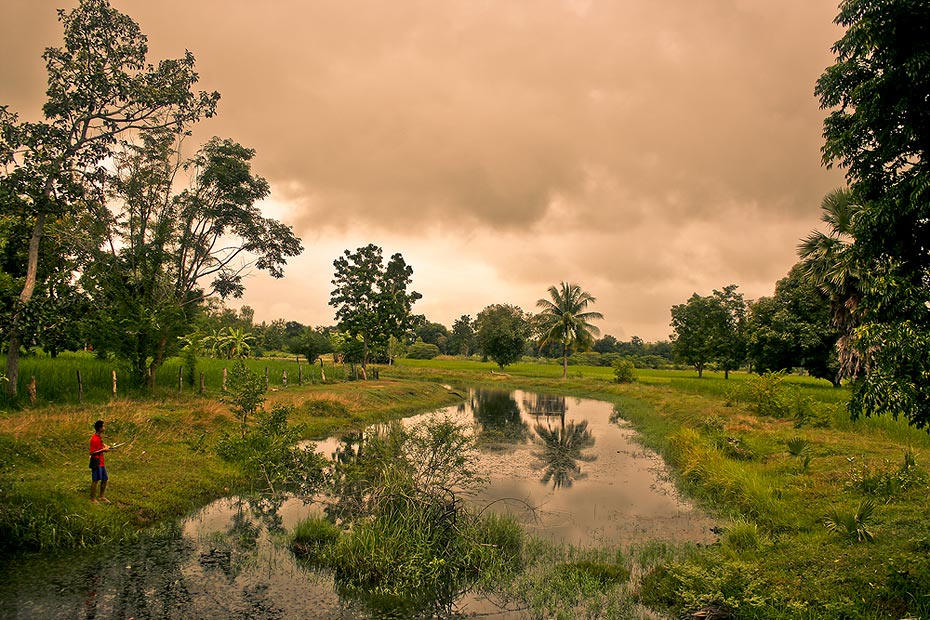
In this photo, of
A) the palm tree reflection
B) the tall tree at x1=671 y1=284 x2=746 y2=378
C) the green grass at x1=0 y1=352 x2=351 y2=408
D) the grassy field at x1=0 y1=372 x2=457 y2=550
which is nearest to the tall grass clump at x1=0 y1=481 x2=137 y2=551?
the grassy field at x1=0 y1=372 x2=457 y2=550

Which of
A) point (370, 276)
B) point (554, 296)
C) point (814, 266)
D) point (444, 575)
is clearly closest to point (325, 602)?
point (444, 575)

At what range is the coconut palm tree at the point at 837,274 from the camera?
21.3 m

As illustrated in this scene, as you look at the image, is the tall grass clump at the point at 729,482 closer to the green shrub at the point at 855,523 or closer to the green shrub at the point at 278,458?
the green shrub at the point at 855,523

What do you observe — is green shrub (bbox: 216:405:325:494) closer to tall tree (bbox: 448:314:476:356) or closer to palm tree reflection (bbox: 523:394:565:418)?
palm tree reflection (bbox: 523:394:565:418)

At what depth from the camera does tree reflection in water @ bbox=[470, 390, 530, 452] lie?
68.6 feet

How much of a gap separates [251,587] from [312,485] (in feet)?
10.3

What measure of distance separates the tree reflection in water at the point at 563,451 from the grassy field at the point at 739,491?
10.4 feet

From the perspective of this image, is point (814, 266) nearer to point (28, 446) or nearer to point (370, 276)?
point (28, 446)

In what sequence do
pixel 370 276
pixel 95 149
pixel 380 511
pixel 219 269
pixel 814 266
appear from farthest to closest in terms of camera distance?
pixel 370 276 < pixel 219 269 < pixel 814 266 < pixel 95 149 < pixel 380 511

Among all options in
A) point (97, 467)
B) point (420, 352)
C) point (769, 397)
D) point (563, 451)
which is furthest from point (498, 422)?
point (420, 352)

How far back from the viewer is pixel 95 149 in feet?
52.5

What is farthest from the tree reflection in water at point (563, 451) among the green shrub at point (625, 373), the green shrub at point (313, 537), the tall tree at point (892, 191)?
the green shrub at point (625, 373)

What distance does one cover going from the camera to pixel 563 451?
1994 cm

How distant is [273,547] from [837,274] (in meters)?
24.1
